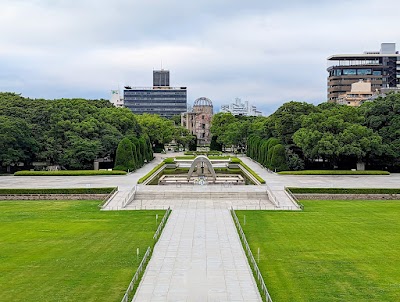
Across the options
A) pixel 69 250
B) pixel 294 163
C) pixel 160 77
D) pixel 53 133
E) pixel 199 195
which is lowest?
pixel 69 250

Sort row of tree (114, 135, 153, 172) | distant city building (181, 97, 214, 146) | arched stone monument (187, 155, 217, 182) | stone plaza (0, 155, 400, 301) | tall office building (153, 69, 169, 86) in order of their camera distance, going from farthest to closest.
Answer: tall office building (153, 69, 169, 86)
distant city building (181, 97, 214, 146)
row of tree (114, 135, 153, 172)
arched stone monument (187, 155, 217, 182)
stone plaza (0, 155, 400, 301)

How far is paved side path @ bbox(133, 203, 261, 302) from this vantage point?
1503cm

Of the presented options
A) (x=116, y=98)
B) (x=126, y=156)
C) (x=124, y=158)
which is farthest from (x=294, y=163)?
(x=116, y=98)

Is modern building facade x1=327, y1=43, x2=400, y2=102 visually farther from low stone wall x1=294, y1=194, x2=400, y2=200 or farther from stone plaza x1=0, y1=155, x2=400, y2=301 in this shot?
low stone wall x1=294, y1=194, x2=400, y2=200

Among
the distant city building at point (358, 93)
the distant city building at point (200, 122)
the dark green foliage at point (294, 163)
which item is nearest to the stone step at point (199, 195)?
the dark green foliage at point (294, 163)

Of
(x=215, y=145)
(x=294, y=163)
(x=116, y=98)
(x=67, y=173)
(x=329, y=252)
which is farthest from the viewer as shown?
(x=116, y=98)

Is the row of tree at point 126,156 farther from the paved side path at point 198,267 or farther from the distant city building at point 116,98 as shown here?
the distant city building at point 116,98

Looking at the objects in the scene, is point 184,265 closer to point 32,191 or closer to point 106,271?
point 106,271

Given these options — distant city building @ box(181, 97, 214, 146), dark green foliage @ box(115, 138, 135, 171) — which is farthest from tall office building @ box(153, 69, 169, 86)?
dark green foliage @ box(115, 138, 135, 171)

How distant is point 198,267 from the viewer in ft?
59.0

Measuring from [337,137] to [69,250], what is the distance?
116 feet

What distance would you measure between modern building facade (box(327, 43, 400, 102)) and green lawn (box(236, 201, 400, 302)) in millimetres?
75781

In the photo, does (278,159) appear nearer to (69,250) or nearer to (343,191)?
(343,191)

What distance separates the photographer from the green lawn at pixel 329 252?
15.8 m
